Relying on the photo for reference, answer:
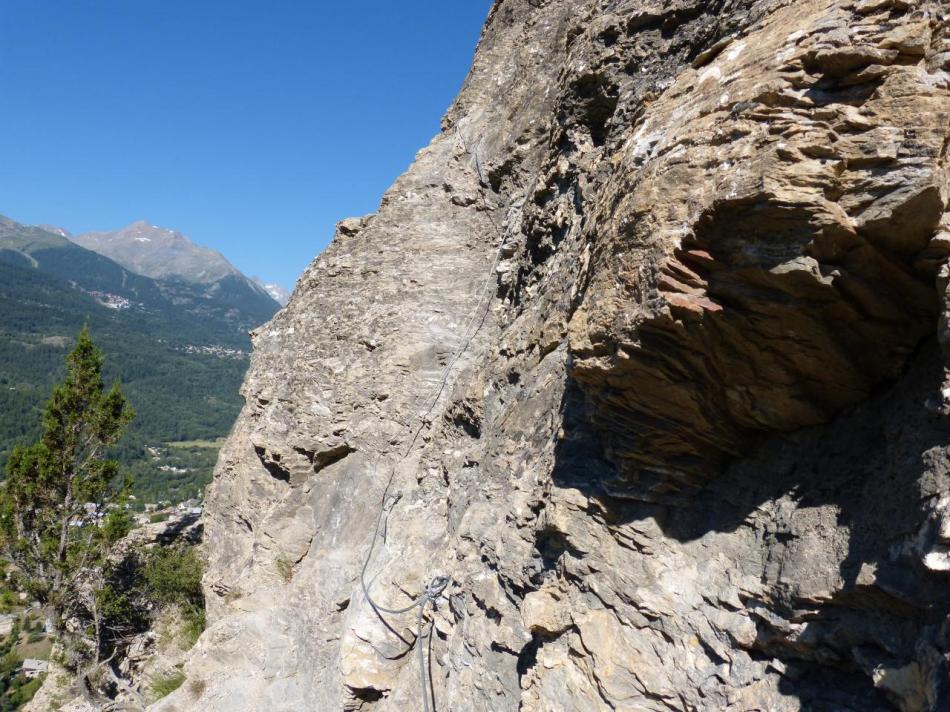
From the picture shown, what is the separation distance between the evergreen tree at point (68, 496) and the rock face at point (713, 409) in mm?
13394

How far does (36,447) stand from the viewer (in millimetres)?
20516

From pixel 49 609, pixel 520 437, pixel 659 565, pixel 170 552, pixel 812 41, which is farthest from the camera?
pixel 170 552

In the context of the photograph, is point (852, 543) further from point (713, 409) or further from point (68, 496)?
point (68, 496)

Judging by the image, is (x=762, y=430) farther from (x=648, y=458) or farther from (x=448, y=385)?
(x=448, y=385)

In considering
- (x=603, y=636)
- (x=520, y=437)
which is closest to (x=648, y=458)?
(x=603, y=636)

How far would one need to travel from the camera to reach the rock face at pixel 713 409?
410cm

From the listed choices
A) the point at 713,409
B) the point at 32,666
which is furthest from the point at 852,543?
the point at 32,666

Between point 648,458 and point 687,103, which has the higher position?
point 687,103

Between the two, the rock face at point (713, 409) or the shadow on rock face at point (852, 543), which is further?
the rock face at point (713, 409)

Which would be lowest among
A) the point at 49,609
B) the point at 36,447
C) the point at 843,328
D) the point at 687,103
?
the point at 49,609

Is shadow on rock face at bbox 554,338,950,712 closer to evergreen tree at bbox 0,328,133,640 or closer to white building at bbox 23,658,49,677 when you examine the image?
evergreen tree at bbox 0,328,133,640

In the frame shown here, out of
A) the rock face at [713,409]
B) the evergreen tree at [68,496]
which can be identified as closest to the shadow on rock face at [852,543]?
the rock face at [713,409]

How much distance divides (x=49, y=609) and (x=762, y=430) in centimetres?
2352

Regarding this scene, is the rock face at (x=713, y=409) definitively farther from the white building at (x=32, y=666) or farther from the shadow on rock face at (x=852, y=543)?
the white building at (x=32, y=666)
